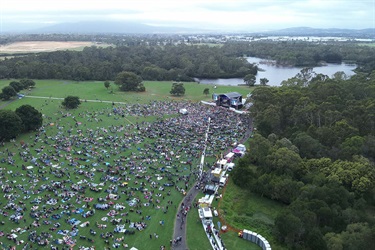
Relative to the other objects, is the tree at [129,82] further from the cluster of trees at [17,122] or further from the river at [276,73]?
the cluster of trees at [17,122]

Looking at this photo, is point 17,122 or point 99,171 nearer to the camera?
point 99,171

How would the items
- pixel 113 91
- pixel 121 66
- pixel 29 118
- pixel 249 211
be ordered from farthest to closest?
pixel 121 66 → pixel 113 91 → pixel 29 118 → pixel 249 211

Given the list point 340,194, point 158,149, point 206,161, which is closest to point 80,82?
point 158,149

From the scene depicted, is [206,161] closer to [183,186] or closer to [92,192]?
[183,186]

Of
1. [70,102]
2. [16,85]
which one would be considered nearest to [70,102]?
Answer: [70,102]

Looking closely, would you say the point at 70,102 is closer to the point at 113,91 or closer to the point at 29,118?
the point at 29,118

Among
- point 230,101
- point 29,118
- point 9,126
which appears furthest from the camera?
point 230,101
